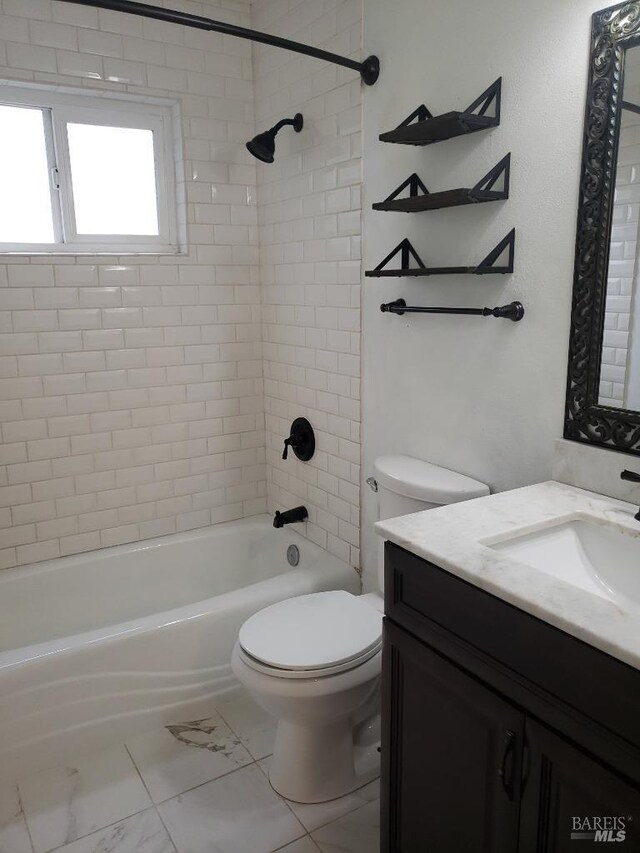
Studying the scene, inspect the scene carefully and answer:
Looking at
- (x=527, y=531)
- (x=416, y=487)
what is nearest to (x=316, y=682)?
(x=416, y=487)

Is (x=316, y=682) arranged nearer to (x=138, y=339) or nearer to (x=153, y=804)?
(x=153, y=804)

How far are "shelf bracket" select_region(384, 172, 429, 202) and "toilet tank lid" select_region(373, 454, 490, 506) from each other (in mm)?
812

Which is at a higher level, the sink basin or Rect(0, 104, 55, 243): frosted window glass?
Rect(0, 104, 55, 243): frosted window glass

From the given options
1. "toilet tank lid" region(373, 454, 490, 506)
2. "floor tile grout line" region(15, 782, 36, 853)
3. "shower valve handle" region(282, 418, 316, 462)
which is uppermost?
"toilet tank lid" region(373, 454, 490, 506)

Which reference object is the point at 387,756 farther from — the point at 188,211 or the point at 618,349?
the point at 188,211

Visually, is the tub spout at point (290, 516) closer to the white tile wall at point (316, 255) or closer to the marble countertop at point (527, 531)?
the white tile wall at point (316, 255)

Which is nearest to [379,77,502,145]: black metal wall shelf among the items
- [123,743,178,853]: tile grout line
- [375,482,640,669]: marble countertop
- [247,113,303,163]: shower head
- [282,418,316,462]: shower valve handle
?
[247,113,303,163]: shower head

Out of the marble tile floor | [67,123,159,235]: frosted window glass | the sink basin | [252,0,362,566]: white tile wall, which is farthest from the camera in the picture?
[67,123,159,235]: frosted window glass

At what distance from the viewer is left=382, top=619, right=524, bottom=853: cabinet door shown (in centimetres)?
118

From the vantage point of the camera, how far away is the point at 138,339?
279 centimetres

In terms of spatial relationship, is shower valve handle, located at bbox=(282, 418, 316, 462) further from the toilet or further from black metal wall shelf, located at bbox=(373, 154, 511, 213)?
black metal wall shelf, located at bbox=(373, 154, 511, 213)

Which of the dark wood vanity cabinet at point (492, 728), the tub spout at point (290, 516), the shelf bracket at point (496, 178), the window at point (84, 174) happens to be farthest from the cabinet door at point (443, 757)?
the window at point (84, 174)

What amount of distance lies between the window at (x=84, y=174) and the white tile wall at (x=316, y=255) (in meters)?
0.45

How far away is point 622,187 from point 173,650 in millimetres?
1923
